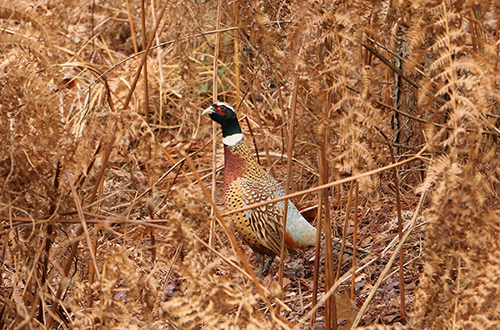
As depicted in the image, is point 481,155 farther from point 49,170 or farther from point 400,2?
point 49,170

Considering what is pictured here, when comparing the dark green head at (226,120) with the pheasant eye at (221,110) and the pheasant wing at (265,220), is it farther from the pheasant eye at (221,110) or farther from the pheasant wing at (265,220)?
the pheasant wing at (265,220)

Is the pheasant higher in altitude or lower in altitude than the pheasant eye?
lower

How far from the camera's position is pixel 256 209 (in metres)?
4.05

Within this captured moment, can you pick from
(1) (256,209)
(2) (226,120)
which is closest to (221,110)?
(2) (226,120)

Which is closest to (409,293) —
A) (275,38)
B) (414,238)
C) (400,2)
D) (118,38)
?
(414,238)

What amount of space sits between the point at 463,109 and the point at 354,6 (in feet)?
1.56

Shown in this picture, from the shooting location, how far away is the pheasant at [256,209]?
4.02 metres

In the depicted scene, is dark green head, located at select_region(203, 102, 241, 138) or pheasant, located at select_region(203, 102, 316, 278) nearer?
pheasant, located at select_region(203, 102, 316, 278)

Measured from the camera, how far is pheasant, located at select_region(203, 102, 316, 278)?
4016 millimetres

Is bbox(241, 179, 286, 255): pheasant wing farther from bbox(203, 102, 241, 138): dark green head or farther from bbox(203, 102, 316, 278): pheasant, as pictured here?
bbox(203, 102, 241, 138): dark green head

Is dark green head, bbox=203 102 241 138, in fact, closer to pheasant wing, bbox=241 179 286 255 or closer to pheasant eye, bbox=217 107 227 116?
pheasant eye, bbox=217 107 227 116

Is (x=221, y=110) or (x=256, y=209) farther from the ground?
(x=221, y=110)

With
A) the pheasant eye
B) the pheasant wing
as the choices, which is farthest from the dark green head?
the pheasant wing

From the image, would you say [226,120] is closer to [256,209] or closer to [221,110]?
[221,110]
